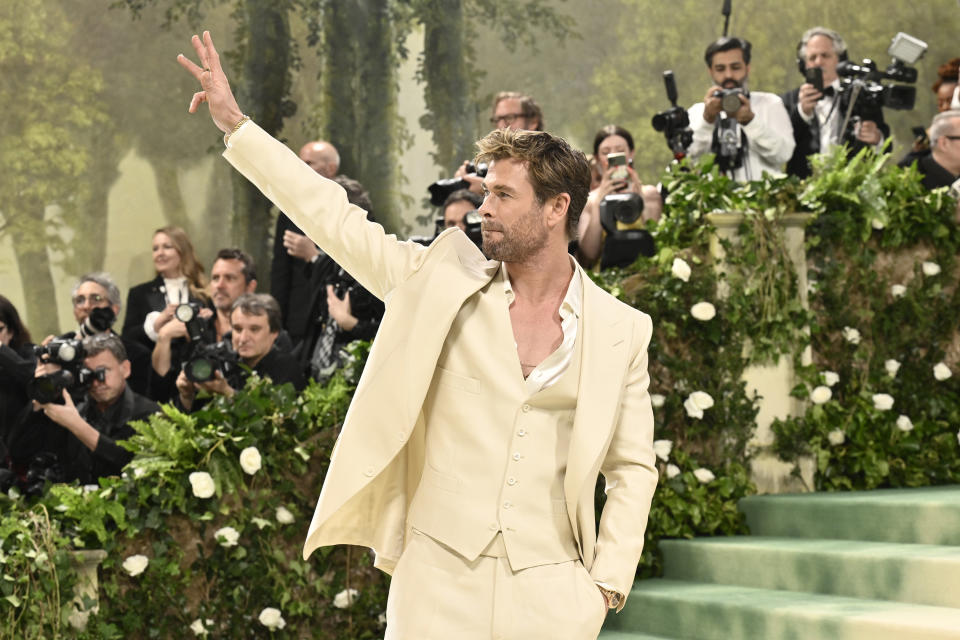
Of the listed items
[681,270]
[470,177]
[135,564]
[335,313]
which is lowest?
[135,564]

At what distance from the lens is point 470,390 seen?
3.05 metres

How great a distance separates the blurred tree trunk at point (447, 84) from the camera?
33.2 feet

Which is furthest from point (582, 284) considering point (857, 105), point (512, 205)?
point (857, 105)

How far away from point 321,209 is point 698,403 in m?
3.29

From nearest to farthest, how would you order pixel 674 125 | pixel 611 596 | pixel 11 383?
pixel 611 596 < pixel 11 383 < pixel 674 125

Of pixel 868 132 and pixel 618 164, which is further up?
pixel 868 132

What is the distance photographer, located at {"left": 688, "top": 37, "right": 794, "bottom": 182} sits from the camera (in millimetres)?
6906

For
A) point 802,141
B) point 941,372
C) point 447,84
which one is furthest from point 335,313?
point 447,84

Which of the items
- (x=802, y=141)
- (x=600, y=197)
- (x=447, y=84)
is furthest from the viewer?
(x=447, y=84)

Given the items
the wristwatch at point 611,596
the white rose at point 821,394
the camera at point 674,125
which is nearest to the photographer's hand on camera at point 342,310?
the camera at point 674,125

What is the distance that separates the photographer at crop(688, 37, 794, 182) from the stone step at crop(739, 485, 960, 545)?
1.84 m

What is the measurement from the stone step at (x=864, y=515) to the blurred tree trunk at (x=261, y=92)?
4772 millimetres

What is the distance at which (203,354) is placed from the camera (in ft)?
18.6

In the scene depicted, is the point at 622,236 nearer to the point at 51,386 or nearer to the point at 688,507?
the point at 688,507
